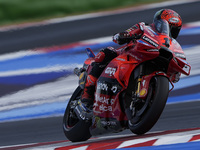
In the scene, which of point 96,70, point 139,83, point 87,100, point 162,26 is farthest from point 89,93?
point 162,26

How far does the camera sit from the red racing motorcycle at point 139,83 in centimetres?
435

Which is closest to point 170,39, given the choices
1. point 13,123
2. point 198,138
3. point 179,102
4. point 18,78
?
point 198,138

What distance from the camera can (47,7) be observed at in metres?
10.7

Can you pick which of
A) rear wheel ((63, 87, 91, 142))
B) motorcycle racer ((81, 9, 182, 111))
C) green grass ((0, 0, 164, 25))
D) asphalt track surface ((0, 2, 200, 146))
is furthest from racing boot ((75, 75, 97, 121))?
green grass ((0, 0, 164, 25))

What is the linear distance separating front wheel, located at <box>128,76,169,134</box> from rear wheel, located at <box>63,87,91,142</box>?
1027 mm

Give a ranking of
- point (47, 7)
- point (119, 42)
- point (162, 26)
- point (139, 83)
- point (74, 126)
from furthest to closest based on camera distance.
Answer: point (47, 7) < point (74, 126) < point (119, 42) < point (162, 26) < point (139, 83)

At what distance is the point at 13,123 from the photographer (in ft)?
22.2

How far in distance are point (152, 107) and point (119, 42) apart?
0.87 meters

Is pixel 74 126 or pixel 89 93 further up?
pixel 89 93

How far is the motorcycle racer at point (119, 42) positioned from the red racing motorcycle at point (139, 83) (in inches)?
2.5

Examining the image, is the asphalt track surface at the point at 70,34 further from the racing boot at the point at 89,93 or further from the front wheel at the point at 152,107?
the front wheel at the point at 152,107

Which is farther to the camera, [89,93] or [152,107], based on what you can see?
[89,93]

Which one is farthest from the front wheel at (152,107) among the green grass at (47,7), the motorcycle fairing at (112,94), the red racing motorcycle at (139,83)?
the green grass at (47,7)

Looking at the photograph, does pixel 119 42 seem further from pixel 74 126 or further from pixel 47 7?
pixel 47 7
